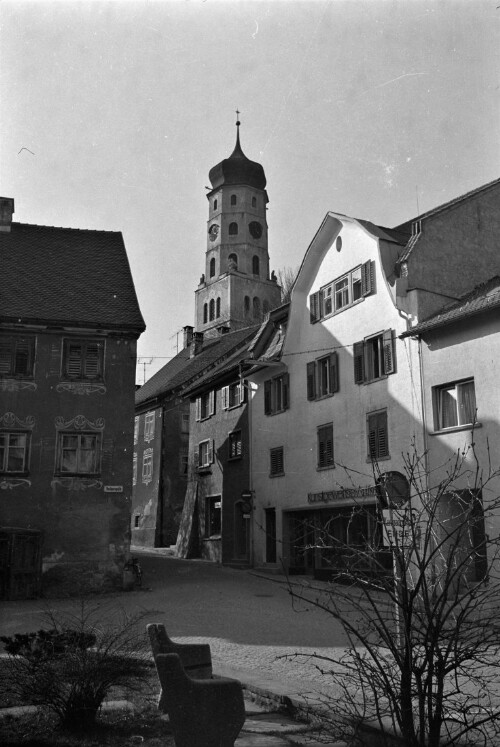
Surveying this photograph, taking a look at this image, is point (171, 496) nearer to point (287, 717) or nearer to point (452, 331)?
point (452, 331)

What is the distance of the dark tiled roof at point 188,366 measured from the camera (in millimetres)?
43812

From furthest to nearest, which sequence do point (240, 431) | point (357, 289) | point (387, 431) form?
point (240, 431) < point (357, 289) < point (387, 431)

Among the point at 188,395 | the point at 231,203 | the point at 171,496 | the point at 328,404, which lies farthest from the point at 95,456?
the point at 231,203

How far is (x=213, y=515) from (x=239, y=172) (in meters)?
67.3

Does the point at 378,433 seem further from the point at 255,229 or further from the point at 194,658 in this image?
the point at 255,229

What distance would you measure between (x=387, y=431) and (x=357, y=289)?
5.38 meters

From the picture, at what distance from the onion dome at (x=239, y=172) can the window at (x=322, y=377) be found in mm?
69881

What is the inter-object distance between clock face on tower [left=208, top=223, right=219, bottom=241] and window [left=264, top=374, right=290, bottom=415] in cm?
6625

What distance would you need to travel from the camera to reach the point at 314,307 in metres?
29.0

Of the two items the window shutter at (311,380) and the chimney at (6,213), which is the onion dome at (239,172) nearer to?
the chimney at (6,213)

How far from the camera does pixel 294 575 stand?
28359 millimetres

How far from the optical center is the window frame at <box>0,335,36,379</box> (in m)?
24.7

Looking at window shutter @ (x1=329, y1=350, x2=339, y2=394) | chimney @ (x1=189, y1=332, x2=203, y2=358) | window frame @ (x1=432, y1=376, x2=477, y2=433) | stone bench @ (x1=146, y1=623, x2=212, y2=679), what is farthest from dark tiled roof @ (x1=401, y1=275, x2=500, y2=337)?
chimney @ (x1=189, y1=332, x2=203, y2=358)

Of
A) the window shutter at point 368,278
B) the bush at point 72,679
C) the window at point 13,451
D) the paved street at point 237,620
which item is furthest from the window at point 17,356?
the bush at point 72,679
